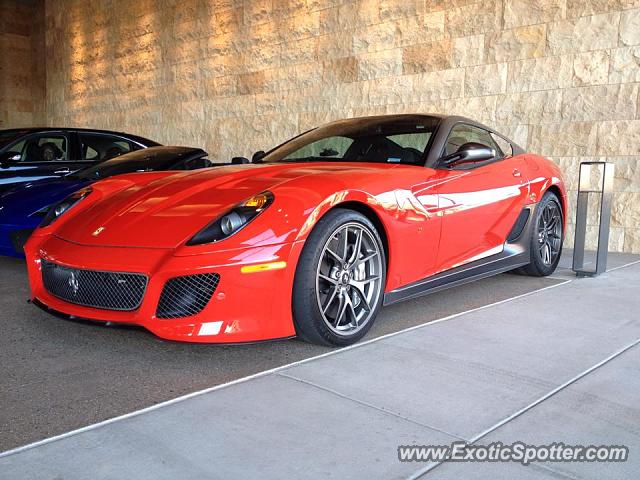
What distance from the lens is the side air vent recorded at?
3995 millimetres

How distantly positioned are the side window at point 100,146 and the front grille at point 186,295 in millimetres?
4217

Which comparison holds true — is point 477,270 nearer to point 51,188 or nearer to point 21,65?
point 51,188

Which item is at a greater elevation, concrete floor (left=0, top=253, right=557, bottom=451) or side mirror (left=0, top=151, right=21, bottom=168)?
side mirror (left=0, top=151, right=21, bottom=168)

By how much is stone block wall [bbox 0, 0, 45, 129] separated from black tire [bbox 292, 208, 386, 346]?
620 inches

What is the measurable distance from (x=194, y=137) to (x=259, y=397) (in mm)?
9173

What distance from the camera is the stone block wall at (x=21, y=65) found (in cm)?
1617

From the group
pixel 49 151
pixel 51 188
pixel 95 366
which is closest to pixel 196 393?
pixel 95 366

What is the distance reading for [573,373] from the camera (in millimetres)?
2455

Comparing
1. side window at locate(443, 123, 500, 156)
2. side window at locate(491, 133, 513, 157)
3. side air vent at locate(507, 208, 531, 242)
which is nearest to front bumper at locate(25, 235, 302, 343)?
side window at locate(443, 123, 500, 156)

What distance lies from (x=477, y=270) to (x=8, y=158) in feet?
15.1

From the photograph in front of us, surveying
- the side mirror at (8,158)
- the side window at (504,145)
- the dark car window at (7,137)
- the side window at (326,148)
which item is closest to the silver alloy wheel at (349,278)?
the side window at (326,148)

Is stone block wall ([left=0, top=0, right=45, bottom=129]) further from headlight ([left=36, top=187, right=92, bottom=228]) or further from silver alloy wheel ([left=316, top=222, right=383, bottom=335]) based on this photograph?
silver alloy wheel ([left=316, top=222, right=383, bottom=335])

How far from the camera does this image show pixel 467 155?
3.31 m

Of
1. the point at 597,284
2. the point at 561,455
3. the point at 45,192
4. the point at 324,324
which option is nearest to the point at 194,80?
the point at 45,192
